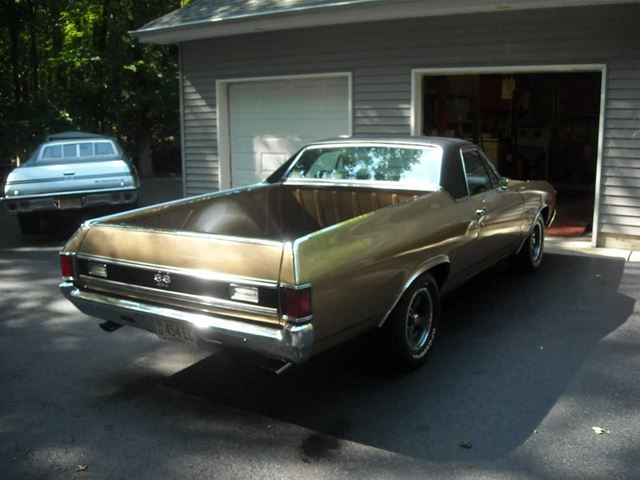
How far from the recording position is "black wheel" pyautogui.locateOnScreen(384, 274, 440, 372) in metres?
4.35

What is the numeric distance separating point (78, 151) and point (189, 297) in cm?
786

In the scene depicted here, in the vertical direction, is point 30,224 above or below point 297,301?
below

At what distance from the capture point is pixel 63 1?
21.4 metres

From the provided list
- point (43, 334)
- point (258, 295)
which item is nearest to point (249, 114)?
point (43, 334)

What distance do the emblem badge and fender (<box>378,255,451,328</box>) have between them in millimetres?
1312

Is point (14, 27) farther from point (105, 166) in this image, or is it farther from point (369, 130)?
point (369, 130)

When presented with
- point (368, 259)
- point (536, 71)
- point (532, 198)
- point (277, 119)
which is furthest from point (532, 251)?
point (277, 119)

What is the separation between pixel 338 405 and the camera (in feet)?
13.6

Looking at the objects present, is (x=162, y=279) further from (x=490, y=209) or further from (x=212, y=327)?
(x=490, y=209)

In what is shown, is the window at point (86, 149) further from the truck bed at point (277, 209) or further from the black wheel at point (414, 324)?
the black wheel at point (414, 324)

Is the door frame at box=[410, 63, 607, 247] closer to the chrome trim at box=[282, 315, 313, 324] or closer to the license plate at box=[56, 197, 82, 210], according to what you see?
the license plate at box=[56, 197, 82, 210]

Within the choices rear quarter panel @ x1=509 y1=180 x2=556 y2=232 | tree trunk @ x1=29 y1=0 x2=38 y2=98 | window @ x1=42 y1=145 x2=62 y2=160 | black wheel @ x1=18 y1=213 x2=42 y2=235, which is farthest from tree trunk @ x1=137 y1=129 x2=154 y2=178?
rear quarter panel @ x1=509 y1=180 x2=556 y2=232

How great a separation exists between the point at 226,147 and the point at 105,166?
8.21ft

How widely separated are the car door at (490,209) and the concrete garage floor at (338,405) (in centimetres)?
62
